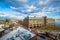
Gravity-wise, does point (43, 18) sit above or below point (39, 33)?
above

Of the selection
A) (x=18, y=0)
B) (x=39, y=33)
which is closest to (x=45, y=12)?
(x=39, y=33)

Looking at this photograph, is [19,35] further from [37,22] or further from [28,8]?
[28,8]

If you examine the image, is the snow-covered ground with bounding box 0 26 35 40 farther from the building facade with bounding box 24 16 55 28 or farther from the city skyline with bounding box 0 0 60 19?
the city skyline with bounding box 0 0 60 19

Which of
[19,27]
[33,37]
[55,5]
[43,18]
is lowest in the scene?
[33,37]

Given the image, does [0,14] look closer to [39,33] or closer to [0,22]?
[0,22]

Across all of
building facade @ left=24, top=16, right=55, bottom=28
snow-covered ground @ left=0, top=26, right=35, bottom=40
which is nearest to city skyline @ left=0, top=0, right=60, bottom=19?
building facade @ left=24, top=16, right=55, bottom=28

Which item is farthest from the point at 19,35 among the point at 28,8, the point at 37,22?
the point at 28,8
